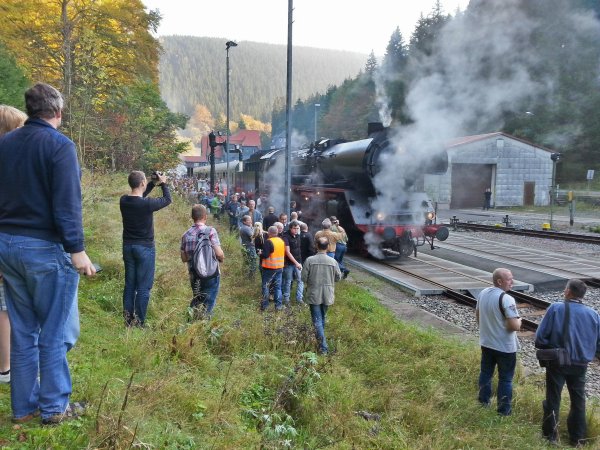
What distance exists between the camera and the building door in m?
32.4

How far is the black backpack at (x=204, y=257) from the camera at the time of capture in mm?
5465

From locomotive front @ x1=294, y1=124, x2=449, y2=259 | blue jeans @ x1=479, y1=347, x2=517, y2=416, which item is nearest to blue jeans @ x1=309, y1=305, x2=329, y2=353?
blue jeans @ x1=479, y1=347, x2=517, y2=416

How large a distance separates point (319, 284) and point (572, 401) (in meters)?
3.00

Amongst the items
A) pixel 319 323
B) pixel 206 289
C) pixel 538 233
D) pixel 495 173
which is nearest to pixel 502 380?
pixel 319 323

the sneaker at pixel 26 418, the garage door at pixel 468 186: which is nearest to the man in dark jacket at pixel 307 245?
the sneaker at pixel 26 418

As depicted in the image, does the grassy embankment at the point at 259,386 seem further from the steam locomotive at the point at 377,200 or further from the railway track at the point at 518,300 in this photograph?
the steam locomotive at the point at 377,200

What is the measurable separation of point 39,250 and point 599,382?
20.4 ft

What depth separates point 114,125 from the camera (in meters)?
18.8

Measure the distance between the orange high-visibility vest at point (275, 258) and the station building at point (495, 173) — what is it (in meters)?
24.2

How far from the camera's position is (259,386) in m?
4.18

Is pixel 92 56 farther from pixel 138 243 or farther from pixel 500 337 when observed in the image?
pixel 500 337

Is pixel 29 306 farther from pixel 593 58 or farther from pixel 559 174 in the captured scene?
pixel 559 174

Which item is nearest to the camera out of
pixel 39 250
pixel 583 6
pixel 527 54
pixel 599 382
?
pixel 39 250

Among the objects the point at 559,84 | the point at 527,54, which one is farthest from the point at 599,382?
the point at 559,84
